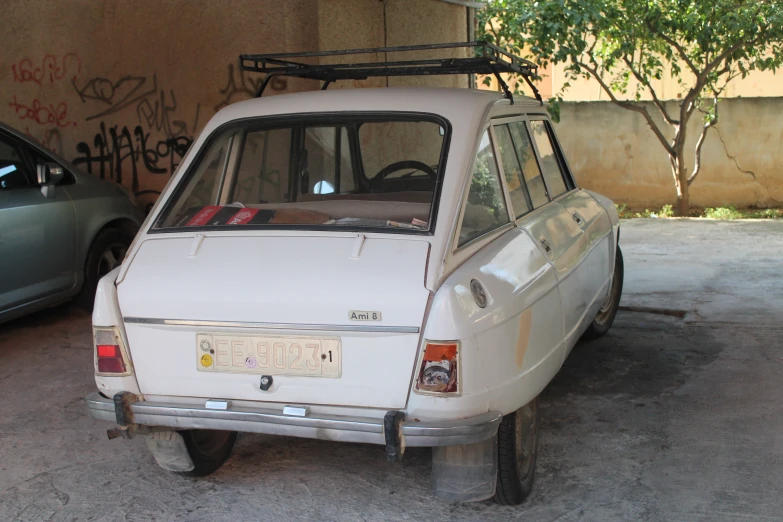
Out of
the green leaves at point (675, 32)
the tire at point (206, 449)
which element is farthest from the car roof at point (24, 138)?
the green leaves at point (675, 32)

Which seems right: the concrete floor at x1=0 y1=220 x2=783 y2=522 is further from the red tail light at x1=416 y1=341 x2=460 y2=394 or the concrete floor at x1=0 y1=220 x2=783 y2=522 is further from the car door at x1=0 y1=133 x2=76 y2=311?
the red tail light at x1=416 y1=341 x2=460 y2=394

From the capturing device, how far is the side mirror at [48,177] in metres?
6.21

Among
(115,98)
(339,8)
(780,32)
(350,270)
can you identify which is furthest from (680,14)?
(350,270)

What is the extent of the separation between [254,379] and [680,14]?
10986 mm

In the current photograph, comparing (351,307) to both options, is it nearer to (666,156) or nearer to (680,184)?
(680,184)

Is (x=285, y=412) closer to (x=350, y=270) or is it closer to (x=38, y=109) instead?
(x=350, y=270)

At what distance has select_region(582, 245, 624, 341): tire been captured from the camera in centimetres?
586

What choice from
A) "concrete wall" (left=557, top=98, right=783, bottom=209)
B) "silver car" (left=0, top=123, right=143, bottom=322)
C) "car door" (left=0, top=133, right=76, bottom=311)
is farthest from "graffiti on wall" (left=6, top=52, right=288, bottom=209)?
"concrete wall" (left=557, top=98, right=783, bottom=209)

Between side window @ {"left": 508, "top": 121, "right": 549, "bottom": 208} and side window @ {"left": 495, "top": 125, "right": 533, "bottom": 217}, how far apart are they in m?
0.08

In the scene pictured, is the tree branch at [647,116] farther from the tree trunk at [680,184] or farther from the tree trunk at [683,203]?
the tree trunk at [683,203]

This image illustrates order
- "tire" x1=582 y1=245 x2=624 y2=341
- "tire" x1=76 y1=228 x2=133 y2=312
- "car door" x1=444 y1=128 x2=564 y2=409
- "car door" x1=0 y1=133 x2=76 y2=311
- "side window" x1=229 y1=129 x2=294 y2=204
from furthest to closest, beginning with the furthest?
"tire" x1=76 y1=228 x2=133 y2=312 < "car door" x1=0 y1=133 x2=76 y2=311 < "tire" x1=582 y1=245 x2=624 y2=341 < "side window" x1=229 y1=129 x2=294 y2=204 < "car door" x1=444 y1=128 x2=564 y2=409

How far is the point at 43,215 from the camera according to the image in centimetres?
629

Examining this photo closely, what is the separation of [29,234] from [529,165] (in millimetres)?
3783

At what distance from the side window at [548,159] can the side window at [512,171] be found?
1.65ft
